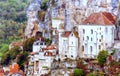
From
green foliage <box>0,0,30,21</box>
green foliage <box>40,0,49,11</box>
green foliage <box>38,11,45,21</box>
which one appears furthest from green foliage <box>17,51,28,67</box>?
green foliage <box>0,0,30,21</box>

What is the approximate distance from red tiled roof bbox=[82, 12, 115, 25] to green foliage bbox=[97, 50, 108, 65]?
520 centimetres

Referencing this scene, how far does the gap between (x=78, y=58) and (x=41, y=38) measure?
51.2ft

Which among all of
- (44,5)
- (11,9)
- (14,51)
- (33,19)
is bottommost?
(11,9)

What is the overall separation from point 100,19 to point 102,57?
23.1 feet

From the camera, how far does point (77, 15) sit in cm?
9856

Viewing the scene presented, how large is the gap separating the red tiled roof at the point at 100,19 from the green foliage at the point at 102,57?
5.20 meters

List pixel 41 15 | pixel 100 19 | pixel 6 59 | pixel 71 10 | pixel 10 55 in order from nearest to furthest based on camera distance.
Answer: pixel 100 19 → pixel 71 10 → pixel 41 15 → pixel 10 55 → pixel 6 59

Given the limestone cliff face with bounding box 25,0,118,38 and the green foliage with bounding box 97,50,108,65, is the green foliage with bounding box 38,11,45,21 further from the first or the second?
the green foliage with bounding box 97,50,108,65

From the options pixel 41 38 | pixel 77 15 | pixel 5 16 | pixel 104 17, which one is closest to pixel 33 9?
pixel 41 38

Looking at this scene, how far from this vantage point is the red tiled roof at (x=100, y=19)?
91.1 metres

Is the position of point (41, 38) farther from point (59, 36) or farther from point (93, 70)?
point (93, 70)

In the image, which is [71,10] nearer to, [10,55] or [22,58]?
[22,58]

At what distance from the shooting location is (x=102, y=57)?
289ft

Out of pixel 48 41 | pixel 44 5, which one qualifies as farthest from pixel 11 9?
pixel 48 41
